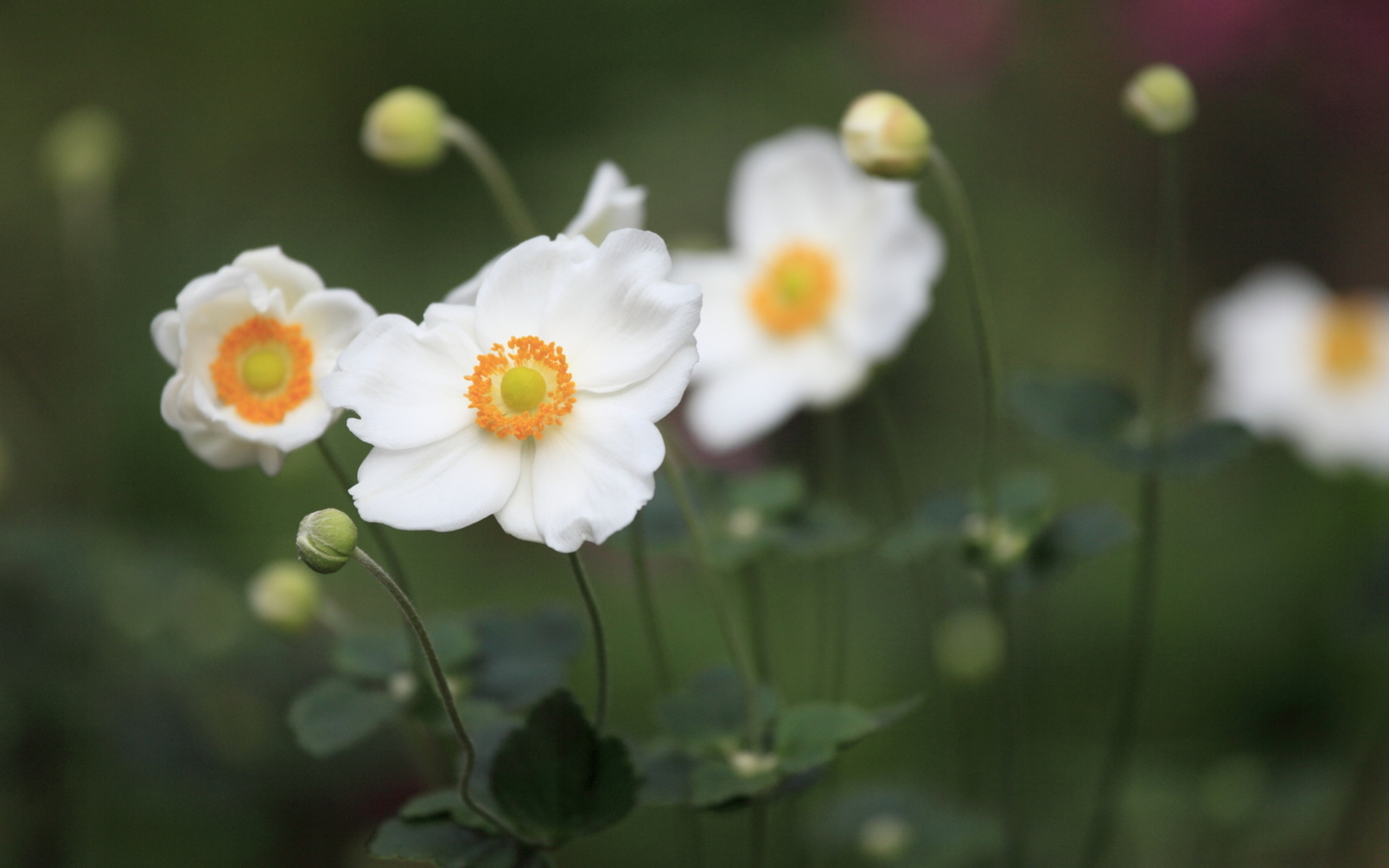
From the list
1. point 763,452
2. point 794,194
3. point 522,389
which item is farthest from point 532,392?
point 763,452

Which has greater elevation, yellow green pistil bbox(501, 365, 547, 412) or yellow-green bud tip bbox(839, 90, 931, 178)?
yellow-green bud tip bbox(839, 90, 931, 178)

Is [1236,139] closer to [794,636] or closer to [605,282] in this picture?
[794,636]

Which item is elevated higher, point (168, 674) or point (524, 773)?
point (168, 674)

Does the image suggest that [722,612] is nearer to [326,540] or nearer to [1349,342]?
[326,540]

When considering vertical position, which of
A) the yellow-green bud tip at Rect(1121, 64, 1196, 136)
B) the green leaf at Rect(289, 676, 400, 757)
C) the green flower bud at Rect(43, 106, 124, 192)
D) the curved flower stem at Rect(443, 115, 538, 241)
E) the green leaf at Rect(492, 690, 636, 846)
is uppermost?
the green flower bud at Rect(43, 106, 124, 192)

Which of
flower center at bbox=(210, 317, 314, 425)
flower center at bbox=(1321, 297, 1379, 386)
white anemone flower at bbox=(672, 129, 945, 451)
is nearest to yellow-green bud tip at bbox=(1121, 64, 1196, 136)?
white anemone flower at bbox=(672, 129, 945, 451)

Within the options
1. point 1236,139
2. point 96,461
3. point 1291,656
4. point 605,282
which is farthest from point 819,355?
point 1236,139

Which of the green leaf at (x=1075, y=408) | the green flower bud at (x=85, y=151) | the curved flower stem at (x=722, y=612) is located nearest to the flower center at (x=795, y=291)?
the green leaf at (x=1075, y=408)

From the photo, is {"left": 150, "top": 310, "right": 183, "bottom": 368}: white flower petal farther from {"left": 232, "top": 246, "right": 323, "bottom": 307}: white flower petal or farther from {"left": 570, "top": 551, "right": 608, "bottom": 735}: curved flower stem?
{"left": 570, "top": 551, "right": 608, "bottom": 735}: curved flower stem
